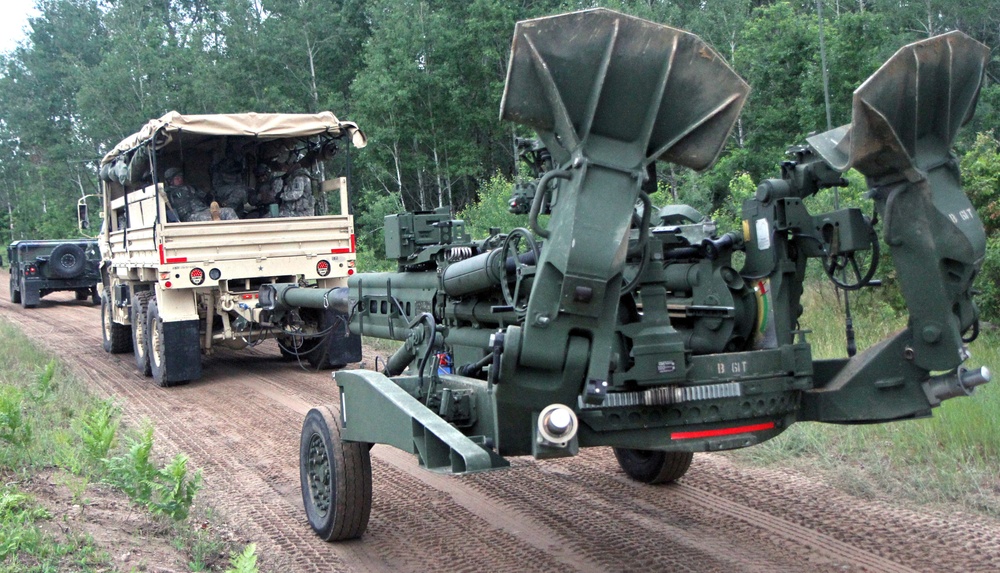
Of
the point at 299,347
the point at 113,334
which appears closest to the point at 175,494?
the point at 299,347

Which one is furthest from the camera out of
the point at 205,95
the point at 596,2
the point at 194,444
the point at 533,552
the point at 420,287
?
the point at 205,95

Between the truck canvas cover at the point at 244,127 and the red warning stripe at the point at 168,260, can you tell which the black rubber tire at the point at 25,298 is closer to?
the truck canvas cover at the point at 244,127

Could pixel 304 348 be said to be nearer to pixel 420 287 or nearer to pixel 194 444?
pixel 194 444

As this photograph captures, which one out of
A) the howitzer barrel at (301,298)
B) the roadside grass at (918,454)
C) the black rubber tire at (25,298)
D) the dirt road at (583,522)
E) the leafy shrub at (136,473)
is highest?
the howitzer barrel at (301,298)

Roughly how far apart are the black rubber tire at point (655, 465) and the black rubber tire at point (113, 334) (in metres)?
10.2

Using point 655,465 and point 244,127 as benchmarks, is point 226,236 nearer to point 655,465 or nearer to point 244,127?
point 244,127

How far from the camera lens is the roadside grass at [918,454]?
20.2ft

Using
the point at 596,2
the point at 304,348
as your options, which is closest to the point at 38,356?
the point at 304,348

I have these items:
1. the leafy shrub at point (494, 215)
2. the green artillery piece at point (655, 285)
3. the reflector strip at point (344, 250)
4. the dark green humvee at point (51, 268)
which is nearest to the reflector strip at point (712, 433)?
the green artillery piece at point (655, 285)

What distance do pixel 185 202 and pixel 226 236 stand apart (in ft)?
4.35

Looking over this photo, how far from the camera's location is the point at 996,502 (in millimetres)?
5855

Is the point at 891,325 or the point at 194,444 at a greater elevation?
the point at 891,325

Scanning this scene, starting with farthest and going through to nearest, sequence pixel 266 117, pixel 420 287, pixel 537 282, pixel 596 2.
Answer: pixel 596 2, pixel 266 117, pixel 420 287, pixel 537 282

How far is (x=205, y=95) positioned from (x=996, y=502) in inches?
1273
